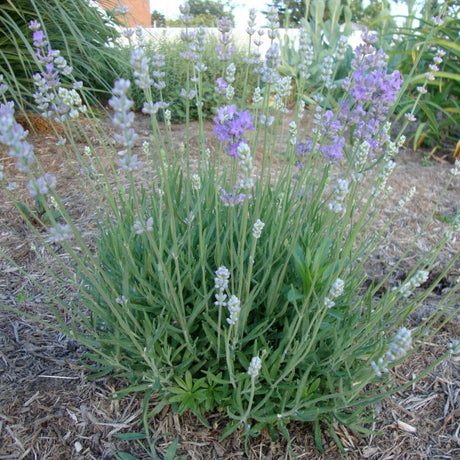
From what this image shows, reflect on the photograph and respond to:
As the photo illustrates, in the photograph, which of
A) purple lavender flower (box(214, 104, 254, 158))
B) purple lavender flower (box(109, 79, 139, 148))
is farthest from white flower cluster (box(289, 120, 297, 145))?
purple lavender flower (box(109, 79, 139, 148))

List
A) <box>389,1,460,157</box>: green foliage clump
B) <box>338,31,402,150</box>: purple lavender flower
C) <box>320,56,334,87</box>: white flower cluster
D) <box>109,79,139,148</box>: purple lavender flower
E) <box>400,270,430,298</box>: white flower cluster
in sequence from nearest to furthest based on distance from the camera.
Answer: <box>109,79,139,148</box>: purple lavender flower < <box>400,270,430,298</box>: white flower cluster < <box>338,31,402,150</box>: purple lavender flower < <box>320,56,334,87</box>: white flower cluster < <box>389,1,460,157</box>: green foliage clump

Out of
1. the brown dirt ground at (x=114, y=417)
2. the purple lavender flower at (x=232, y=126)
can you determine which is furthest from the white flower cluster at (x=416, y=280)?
the brown dirt ground at (x=114, y=417)

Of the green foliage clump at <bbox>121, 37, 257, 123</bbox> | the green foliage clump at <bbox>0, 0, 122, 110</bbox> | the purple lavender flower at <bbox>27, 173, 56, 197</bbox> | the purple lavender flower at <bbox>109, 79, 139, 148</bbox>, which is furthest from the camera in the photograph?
the green foliage clump at <bbox>121, 37, 257, 123</bbox>

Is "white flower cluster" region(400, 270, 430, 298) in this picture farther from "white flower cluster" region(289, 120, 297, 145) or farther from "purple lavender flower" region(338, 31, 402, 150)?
"white flower cluster" region(289, 120, 297, 145)

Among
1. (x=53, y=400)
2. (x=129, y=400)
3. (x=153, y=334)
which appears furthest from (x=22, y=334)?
(x=153, y=334)

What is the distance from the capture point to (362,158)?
3.93 feet

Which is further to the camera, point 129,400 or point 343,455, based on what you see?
point 129,400

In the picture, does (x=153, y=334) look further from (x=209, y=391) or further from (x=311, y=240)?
(x=311, y=240)

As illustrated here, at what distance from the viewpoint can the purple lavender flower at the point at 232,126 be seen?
113cm

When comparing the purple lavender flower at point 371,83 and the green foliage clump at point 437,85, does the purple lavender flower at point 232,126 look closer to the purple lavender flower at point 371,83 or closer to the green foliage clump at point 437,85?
the purple lavender flower at point 371,83

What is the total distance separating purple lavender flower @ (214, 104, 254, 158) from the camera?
1.13m

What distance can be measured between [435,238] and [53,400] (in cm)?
265

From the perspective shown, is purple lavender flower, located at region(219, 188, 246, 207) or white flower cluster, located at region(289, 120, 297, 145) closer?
purple lavender flower, located at region(219, 188, 246, 207)

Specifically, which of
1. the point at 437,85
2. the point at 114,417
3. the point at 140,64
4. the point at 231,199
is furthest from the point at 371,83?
the point at 437,85
